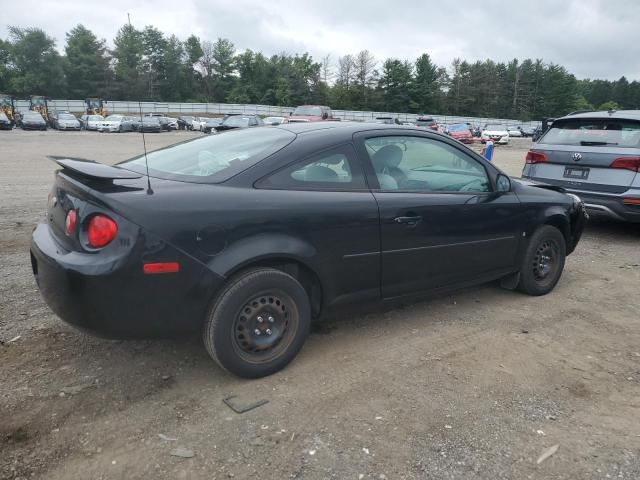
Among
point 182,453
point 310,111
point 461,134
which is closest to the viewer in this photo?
point 182,453

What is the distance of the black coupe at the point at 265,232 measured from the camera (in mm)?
2705

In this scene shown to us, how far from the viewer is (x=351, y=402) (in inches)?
117

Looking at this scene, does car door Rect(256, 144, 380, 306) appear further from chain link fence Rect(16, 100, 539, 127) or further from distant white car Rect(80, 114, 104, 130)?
chain link fence Rect(16, 100, 539, 127)

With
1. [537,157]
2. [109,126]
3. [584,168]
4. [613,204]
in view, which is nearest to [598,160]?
[584,168]

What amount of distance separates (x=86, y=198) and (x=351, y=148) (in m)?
1.71

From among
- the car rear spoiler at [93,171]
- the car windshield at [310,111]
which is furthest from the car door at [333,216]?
the car windshield at [310,111]

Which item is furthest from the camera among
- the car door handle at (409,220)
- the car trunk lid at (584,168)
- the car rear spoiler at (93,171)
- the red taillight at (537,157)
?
the red taillight at (537,157)

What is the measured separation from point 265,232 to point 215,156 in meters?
0.80

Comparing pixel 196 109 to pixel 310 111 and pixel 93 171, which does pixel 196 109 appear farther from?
pixel 93 171

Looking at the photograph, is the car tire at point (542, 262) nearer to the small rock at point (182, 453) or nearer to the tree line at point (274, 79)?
the small rock at point (182, 453)

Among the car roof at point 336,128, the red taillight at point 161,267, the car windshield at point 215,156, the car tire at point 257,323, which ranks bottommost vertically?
the car tire at point 257,323

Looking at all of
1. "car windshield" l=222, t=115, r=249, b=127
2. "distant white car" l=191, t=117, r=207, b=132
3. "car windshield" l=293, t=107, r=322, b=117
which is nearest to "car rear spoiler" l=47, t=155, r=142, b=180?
"car windshield" l=293, t=107, r=322, b=117

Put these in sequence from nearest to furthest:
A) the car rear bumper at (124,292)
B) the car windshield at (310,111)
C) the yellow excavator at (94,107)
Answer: the car rear bumper at (124,292), the car windshield at (310,111), the yellow excavator at (94,107)

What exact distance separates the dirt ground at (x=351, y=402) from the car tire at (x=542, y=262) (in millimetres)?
389
